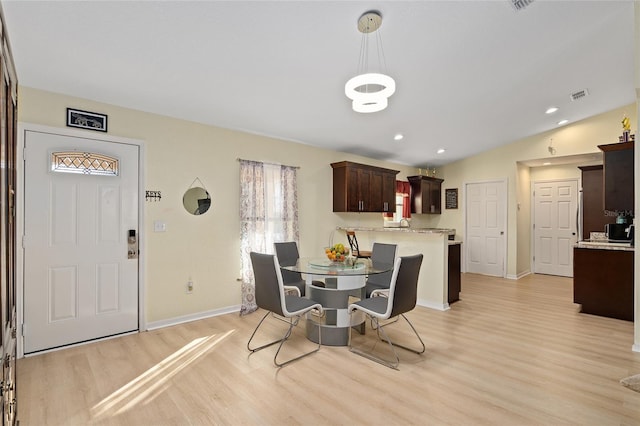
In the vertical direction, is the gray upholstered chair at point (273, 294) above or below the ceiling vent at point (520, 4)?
below

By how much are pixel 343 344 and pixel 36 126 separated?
3.56 meters

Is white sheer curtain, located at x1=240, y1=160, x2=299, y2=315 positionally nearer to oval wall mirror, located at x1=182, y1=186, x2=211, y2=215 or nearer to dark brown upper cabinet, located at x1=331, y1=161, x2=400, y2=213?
oval wall mirror, located at x1=182, y1=186, x2=211, y2=215

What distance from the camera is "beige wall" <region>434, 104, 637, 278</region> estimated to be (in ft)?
17.7

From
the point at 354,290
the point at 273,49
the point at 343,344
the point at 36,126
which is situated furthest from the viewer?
the point at 354,290

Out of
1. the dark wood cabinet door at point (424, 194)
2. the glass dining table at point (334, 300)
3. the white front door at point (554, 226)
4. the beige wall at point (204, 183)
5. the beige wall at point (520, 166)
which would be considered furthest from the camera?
the dark wood cabinet door at point (424, 194)

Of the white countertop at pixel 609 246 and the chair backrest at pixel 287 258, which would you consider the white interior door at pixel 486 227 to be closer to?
the white countertop at pixel 609 246

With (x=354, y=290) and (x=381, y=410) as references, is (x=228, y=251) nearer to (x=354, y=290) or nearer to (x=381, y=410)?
(x=354, y=290)

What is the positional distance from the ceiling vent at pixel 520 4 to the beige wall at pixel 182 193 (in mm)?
3173

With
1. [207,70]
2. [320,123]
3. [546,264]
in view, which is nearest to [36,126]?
[207,70]

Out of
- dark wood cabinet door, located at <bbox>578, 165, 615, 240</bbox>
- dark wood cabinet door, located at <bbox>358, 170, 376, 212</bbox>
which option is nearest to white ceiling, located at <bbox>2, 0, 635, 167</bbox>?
dark wood cabinet door, located at <bbox>358, 170, 376, 212</bbox>

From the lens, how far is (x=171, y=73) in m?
2.94

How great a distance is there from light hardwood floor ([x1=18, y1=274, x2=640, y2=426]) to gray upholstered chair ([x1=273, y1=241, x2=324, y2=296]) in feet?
1.76

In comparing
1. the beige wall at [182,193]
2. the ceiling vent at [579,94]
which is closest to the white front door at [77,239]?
the beige wall at [182,193]

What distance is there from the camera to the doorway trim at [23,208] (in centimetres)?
284
